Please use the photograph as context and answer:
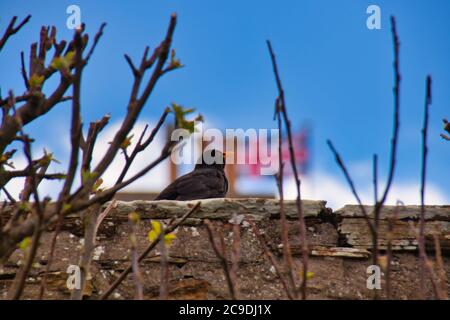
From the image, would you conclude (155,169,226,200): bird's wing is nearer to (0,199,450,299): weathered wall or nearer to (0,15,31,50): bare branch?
(0,199,450,299): weathered wall

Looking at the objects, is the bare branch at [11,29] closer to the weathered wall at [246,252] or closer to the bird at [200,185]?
the weathered wall at [246,252]

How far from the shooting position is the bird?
682 centimetres

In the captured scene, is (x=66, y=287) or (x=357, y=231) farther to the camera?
(x=357, y=231)

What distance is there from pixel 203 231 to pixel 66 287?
0.69 meters

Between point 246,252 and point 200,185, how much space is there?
373 centimetres

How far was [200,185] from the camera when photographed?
7020 mm

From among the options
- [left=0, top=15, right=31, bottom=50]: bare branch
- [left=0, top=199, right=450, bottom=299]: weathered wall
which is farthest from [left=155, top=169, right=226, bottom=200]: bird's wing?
[left=0, top=15, right=31, bottom=50]: bare branch

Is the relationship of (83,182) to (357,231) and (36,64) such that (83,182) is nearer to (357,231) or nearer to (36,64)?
(36,64)

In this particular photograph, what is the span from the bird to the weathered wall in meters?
3.25

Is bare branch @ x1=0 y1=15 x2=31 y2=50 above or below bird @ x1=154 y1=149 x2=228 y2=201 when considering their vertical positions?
above

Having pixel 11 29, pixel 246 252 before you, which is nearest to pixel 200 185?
pixel 246 252

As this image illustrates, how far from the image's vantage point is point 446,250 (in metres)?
3.42
